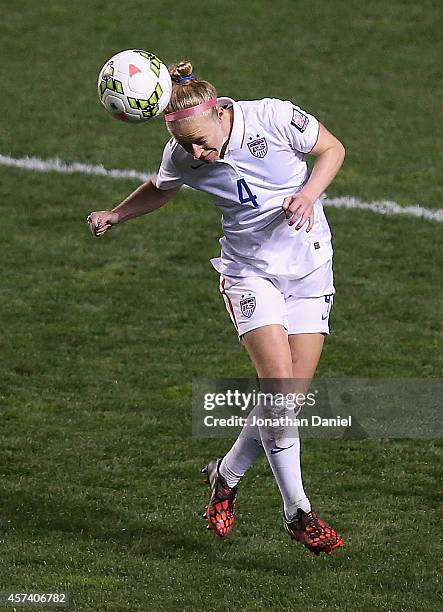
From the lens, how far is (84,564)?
6.49 meters

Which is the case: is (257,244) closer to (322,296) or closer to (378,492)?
(322,296)

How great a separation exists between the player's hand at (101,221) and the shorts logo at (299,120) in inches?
40.5

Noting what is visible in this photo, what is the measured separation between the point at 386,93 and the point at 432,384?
678 centimetres

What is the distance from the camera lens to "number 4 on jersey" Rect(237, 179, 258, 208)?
259 inches

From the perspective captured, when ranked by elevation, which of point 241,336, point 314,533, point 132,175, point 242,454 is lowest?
point 314,533

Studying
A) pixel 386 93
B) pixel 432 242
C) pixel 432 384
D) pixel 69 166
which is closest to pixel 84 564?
pixel 432 384

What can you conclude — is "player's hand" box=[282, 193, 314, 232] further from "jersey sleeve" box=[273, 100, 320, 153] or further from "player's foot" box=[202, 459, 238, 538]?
"player's foot" box=[202, 459, 238, 538]

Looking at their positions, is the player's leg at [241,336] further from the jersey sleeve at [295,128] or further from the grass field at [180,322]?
the jersey sleeve at [295,128]

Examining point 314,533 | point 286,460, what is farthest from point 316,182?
point 314,533

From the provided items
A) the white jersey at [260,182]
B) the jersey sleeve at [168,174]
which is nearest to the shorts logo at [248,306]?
the white jersey at [260,182]

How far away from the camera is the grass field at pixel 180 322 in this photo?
660 cm

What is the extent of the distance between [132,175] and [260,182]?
6.44 m

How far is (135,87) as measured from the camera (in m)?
6.30

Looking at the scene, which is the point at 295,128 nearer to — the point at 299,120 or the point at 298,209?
the point at 299,120
